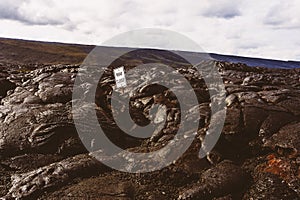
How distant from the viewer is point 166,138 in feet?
48.5

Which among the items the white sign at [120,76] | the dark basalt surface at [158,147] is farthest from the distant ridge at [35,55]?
the white sign at [120,76]

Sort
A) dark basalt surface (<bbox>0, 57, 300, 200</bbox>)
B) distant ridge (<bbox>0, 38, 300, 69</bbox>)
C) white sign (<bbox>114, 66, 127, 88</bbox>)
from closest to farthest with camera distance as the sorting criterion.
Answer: dark basalt surface (<bbox>0, 57, 300, 200</bbox>)
white sign (<bbox>114, 66, 127, 88</bbox>)
distant ridge (<bbox>0, 38, 300, 69</bbox>)

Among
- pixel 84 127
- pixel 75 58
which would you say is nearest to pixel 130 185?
pixel 84 127

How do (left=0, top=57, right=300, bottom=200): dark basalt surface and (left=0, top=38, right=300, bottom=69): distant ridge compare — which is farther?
(left=0, top=38, right=300, bottom=69): distant ridge

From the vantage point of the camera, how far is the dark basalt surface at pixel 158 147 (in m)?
12.1

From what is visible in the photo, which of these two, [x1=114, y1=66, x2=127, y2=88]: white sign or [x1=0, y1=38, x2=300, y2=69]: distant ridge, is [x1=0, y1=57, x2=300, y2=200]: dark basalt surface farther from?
[x1=0, y1=38, x2=300, y2=69]: distant ridge

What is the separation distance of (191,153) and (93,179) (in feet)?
12.9

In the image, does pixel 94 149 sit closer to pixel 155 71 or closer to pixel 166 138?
pixel 166 138

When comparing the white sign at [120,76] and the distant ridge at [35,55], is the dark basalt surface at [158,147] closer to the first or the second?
the white sign at [120,76]

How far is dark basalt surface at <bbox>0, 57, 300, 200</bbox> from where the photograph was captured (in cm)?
1213

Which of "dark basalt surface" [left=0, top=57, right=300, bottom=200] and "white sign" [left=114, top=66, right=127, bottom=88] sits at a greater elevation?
"white sign" [left=114, top=66, right=127, bottom=88]

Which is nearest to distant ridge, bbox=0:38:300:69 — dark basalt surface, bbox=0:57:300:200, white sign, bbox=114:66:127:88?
dark basalt surface, bbox=0:57:300:200

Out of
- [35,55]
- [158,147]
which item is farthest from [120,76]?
[35,55]

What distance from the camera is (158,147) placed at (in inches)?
563
